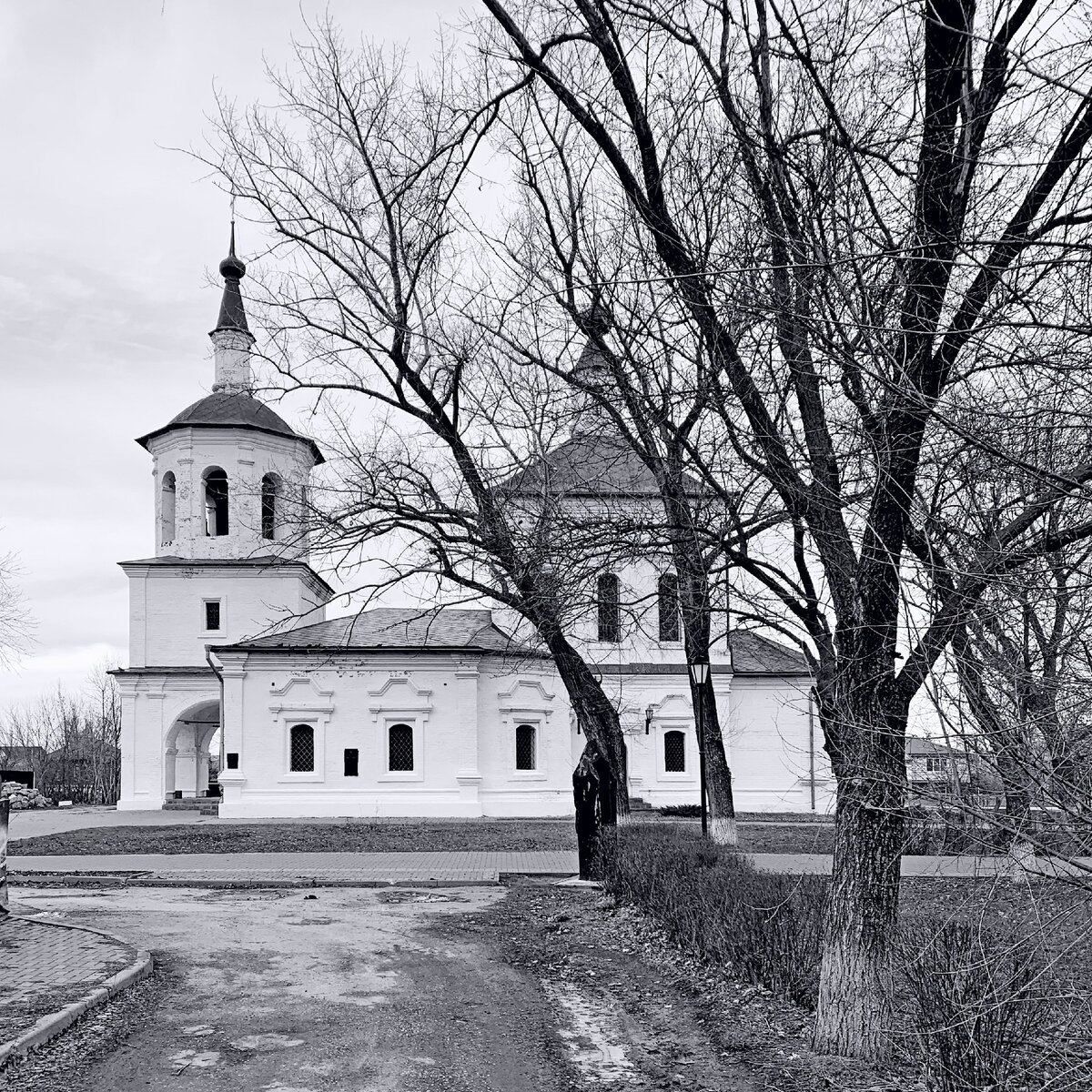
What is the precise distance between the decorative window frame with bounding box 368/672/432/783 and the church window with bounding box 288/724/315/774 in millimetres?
1882

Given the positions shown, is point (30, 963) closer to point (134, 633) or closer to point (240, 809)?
point (240, 809)

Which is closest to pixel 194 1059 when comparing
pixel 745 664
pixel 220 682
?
pixel 220 682

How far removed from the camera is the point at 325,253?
17094 mm

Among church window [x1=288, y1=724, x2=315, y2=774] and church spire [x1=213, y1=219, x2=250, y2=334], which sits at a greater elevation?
church spire [x1=213, y1=219, x2=250, y2=334]

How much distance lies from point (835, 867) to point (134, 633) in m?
33.7

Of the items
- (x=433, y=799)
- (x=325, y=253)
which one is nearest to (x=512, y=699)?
(x=433, y=799)

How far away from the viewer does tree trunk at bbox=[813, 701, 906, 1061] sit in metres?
6.68

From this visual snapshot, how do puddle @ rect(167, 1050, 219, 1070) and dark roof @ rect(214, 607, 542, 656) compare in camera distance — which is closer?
puddle @ rect(167, 1050, 219, 1070)

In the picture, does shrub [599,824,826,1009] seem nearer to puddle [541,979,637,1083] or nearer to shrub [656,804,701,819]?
puddle [541,979,637,1083]

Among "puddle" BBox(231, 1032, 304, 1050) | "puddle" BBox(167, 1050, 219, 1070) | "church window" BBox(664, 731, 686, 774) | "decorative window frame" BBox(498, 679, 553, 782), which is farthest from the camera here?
"church window" BBox(664, 731, 686, 774)

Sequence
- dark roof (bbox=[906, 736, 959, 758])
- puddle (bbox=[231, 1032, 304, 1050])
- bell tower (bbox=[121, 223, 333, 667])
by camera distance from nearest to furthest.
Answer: dark roof (bbox=[906, 736, 959, 758]) < puddle (bbox=[231, 1032, 304, 1050]) < bell tower (bbox=[121, 223, 333, 667])

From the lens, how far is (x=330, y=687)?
3319 centimetres

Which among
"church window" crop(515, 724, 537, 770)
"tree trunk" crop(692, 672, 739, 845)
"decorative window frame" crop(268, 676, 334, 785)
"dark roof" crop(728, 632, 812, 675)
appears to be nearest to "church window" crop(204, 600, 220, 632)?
"decorative window frame" crop(268, 676, 334, 785)

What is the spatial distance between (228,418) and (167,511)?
3.96 meters
